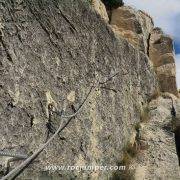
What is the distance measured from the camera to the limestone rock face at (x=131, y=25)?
56.2ft

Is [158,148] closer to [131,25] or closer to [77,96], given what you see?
[77,96]

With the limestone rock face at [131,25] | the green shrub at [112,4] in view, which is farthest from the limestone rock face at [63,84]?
the green shrub at [112,4]

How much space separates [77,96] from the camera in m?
11.4

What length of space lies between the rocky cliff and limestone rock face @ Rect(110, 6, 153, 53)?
0.38 metres

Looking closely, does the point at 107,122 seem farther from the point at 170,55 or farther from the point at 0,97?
the point at 170,55

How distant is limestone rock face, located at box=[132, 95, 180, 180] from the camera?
43.0 ft

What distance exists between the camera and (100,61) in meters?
12.7

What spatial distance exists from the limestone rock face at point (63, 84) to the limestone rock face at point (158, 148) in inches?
26.3

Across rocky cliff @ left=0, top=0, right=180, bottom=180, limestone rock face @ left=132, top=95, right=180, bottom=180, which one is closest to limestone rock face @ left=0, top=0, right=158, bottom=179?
rocky cliff @ left=0, top=0, right=180, bottom=180

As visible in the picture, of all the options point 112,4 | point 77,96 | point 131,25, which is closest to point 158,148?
point 77,96

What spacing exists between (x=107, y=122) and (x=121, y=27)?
6.05 m

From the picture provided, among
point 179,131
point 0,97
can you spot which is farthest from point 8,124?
point 179,131

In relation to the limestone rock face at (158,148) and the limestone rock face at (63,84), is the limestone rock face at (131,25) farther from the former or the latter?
the limestone rock face at (158,148)

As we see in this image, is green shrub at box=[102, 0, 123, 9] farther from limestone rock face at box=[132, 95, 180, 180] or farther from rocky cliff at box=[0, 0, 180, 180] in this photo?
limestone rock face at box=[132, 95, 180, 180]
